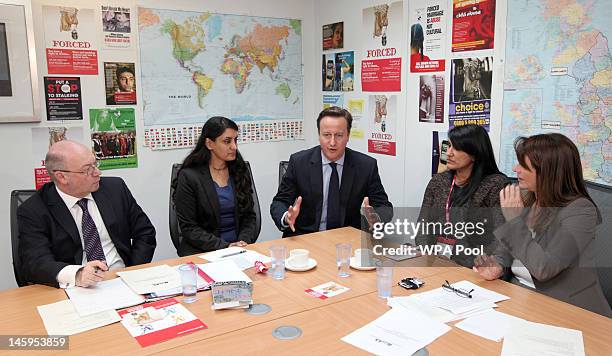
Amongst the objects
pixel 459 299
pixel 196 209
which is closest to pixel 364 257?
pixel 459 299

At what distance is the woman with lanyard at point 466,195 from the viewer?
8.59ft

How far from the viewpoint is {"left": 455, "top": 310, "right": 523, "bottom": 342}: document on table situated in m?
1.56

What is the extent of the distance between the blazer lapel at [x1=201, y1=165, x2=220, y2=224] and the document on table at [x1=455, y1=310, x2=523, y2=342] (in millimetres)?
1710

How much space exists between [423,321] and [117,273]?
1294 millimetres

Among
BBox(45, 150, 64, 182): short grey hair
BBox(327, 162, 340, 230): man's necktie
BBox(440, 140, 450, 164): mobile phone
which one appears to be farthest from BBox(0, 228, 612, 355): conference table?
BBox(440, 140, 450, 164): mobile phone

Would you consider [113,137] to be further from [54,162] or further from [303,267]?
[303,267]

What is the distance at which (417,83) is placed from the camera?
11.2 feet

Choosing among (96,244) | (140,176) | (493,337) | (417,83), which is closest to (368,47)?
(417,83)

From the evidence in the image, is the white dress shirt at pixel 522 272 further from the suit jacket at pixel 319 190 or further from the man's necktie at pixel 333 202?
the man's necktie at pixel 333 202

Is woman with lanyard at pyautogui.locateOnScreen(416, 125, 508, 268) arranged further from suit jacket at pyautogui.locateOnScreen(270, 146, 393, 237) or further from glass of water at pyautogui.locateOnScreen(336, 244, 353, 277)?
glass of water at pyautogui.locateOnScreen(336, 244, 353, 277)

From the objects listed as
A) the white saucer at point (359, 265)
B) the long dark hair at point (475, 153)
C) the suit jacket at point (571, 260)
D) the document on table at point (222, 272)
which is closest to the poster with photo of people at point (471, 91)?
the long dark hair at point (475, 153)

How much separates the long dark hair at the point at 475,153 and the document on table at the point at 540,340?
117 cm

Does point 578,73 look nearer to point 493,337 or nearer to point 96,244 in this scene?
point 493,337

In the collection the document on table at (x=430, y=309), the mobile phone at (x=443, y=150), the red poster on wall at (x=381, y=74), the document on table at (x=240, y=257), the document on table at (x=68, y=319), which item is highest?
the red poster on wall at (x=381, y=74)
